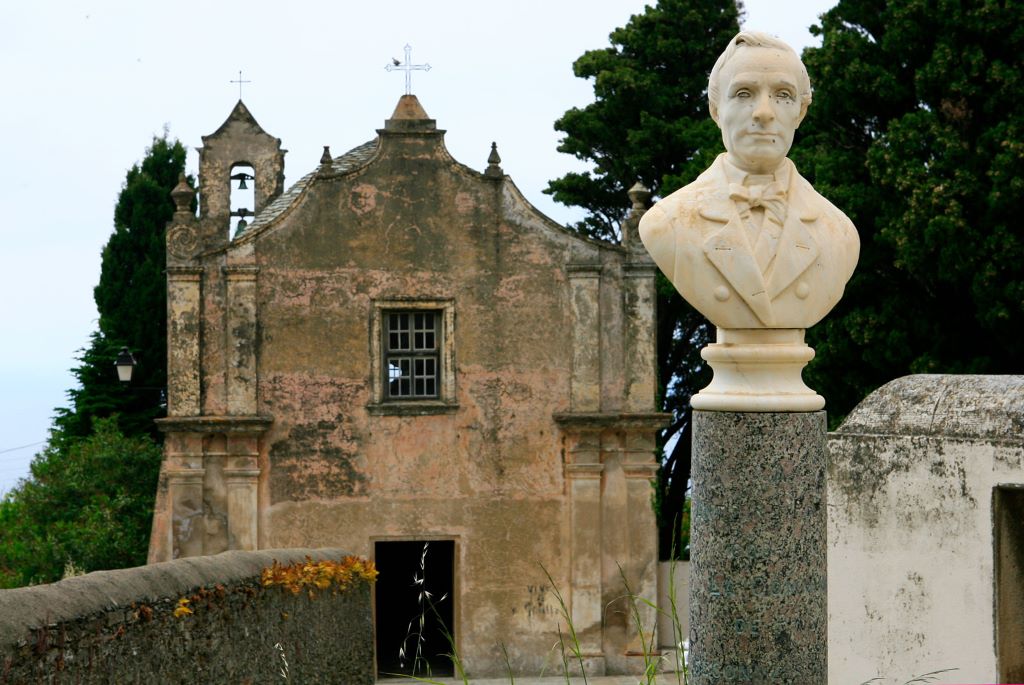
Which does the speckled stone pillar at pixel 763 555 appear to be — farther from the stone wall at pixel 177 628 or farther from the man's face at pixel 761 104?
the stone wall at pixel 177 628

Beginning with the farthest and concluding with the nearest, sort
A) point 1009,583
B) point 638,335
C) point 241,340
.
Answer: point 638,335
point 241,340
point 1009,583

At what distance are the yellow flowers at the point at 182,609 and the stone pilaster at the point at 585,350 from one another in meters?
12.8

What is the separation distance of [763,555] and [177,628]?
11.0 ft

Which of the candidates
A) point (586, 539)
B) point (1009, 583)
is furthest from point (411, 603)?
point (1009, 583)

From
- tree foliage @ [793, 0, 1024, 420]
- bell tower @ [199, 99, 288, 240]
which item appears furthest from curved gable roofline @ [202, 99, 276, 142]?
tree foliage @ [793, 0, 1024, 420]

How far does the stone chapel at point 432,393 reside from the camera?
65.7 ft

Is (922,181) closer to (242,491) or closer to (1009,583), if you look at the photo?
(242,491)

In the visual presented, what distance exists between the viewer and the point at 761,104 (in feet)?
20.2

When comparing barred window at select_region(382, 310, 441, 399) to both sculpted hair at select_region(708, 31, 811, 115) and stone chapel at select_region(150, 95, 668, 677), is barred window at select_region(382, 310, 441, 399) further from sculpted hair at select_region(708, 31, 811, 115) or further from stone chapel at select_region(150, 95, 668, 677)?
sculpted hair at select_region(708, 31, 811, 115)

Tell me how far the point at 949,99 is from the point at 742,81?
1405 centimetres

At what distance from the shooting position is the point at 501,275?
20.5 metres

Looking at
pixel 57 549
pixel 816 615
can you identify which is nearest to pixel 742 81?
pixel 816 615

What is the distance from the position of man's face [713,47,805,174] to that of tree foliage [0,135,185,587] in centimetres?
1899

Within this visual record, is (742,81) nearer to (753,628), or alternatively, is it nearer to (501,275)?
(753,628)
